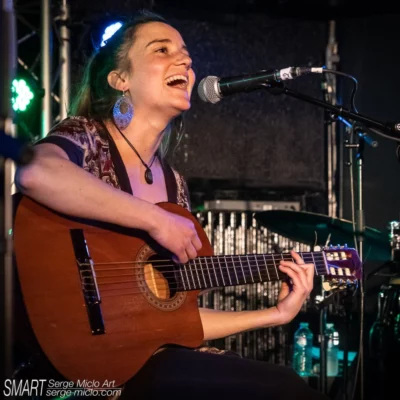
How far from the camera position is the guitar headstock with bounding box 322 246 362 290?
9.99ft

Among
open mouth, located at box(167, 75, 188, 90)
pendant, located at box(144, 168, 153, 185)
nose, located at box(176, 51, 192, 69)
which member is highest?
nose, located at box(176, 51, 192, 69)

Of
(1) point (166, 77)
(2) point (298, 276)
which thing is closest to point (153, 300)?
(2) point (298, 276)

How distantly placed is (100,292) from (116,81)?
1138mm

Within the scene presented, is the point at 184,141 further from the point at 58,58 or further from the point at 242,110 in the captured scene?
the point at 58,58

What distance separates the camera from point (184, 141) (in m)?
5.57

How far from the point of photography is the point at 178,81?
2953mm

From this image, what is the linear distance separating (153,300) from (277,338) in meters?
3.10

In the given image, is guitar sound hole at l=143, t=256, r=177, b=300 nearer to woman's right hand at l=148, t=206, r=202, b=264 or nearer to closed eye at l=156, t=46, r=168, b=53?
woman's right hand at l=148, t=206, r=202, b=264

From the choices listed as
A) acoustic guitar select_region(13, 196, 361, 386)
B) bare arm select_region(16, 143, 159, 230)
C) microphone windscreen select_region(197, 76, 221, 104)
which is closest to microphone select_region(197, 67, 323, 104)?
microphone windscreen select_region(197, 76, 221, 104)

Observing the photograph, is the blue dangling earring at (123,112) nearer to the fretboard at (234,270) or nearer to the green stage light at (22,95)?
the fretboard at (234,270)

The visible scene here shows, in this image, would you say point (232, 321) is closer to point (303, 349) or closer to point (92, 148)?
point (92, 148)

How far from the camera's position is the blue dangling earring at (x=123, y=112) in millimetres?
2928

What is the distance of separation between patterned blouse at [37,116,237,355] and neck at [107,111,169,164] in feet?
0.33

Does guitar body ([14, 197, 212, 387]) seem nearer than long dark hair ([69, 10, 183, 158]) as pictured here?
Yes
